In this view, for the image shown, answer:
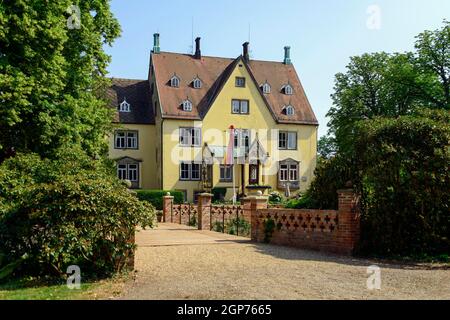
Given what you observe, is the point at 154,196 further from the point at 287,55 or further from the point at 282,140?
the point at 287,55

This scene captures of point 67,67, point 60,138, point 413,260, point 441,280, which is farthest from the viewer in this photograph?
point 67,67

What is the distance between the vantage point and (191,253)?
13.0 m

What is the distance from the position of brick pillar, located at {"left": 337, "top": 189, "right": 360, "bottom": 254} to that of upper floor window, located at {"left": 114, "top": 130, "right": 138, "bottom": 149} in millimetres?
33302

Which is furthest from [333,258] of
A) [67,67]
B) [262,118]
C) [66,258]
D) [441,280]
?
[262,118]

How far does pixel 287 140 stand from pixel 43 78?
3304 cm

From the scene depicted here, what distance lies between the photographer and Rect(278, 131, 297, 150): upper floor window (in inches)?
1845

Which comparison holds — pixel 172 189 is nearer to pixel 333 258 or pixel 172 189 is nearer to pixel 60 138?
Result: pixel 60 138

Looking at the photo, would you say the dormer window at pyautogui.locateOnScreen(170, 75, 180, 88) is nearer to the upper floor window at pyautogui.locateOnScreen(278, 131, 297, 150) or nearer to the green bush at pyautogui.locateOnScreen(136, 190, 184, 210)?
the upper floor window at pyautogui.locateOnScreen(278, 131, 297, 150)

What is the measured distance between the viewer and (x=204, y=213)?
21.6 metres

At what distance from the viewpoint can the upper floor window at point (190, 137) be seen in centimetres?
4372

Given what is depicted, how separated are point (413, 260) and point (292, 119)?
35812 mm

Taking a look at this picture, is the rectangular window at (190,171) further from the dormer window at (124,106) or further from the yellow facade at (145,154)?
the dormer window at (124,106)

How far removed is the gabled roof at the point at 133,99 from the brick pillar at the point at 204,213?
23.5 meters

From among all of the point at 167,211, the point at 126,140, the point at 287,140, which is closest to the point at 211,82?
the point at 287,140
